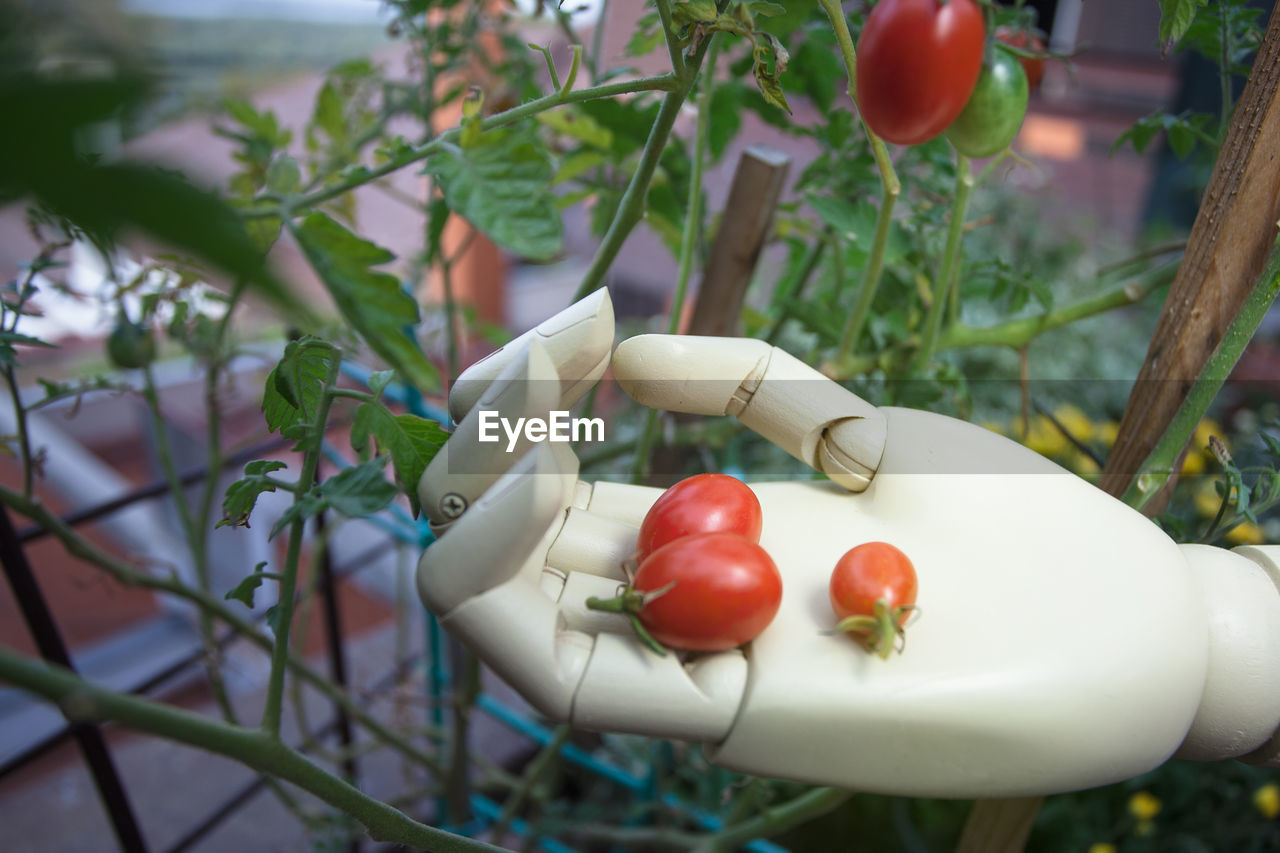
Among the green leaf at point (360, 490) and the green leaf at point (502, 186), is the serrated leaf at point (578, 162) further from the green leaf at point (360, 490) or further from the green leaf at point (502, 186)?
the green leaf at point (360, 490)

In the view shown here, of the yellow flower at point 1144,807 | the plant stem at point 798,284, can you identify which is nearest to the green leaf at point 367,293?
the plant stem at point 798,284

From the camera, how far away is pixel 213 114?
0.97 m

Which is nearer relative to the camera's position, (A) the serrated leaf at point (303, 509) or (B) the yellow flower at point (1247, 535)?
(A) the serrated leaf at point (303, 509)

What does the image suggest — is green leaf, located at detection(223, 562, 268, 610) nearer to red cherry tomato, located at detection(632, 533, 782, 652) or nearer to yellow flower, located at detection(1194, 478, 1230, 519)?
red cherry tomato, located at detection(632, 533, 782, 652)

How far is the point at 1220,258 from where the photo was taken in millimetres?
564

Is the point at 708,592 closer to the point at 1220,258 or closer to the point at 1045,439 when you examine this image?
the point at 1220,258

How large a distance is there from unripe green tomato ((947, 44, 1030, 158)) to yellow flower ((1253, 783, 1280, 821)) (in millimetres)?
1080

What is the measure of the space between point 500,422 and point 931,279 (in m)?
0.56

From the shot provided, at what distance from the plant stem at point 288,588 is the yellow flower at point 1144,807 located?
116 centimetres

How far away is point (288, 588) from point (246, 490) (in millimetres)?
68

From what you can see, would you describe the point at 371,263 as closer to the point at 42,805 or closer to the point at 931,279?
the point at 931,279

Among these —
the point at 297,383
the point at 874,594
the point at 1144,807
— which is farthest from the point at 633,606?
the point at 1144,807

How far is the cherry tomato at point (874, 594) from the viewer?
0.43m

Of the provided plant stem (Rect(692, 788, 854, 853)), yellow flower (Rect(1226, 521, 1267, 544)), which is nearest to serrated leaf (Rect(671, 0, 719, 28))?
plant stem (Rect(692, 788, 854, 853))
